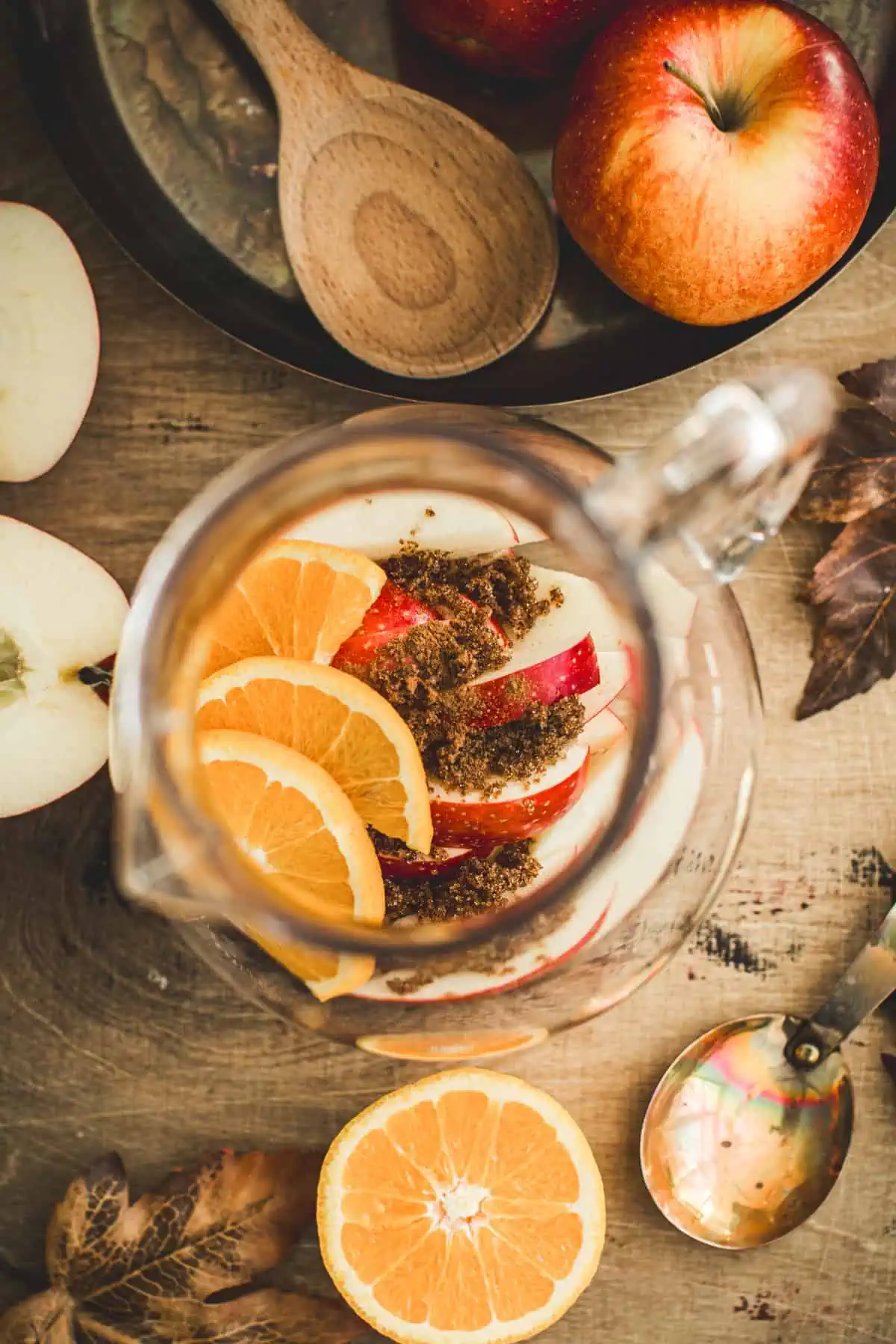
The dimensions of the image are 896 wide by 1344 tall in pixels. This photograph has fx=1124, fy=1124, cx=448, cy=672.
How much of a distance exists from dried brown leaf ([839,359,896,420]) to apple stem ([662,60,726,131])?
0.16 m

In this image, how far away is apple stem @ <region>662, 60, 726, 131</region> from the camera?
55 centimetres

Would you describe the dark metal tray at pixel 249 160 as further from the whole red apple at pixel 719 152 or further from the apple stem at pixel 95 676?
the apple stem at pixel 95 676

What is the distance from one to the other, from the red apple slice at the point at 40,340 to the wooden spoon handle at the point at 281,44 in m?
0.15

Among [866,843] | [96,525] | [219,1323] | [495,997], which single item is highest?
[96,525]

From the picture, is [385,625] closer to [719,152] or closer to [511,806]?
[511,806]

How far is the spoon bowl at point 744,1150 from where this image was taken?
63 centimetres

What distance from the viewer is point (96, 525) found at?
25.2 inches

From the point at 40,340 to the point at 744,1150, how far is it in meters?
0.61

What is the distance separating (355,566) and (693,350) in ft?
0.85

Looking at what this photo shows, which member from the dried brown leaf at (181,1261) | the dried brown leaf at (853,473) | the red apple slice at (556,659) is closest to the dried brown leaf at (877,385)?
the dried brown leaf at (853,473)

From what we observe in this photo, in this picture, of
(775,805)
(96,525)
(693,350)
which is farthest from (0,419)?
(775,805)

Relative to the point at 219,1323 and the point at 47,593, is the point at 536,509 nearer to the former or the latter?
the point at 47,593

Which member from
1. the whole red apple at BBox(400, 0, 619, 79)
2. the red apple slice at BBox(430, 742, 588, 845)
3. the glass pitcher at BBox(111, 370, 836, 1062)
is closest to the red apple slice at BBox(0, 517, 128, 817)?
the glass pitcher at BBox(111, 370, 836, 1062)

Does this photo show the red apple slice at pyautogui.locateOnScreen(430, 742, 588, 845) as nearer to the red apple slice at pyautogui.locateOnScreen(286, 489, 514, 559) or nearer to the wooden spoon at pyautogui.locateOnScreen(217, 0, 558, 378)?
the red apple slice at pyautogui.locateOnScreen(286, 489, 514, 559)
